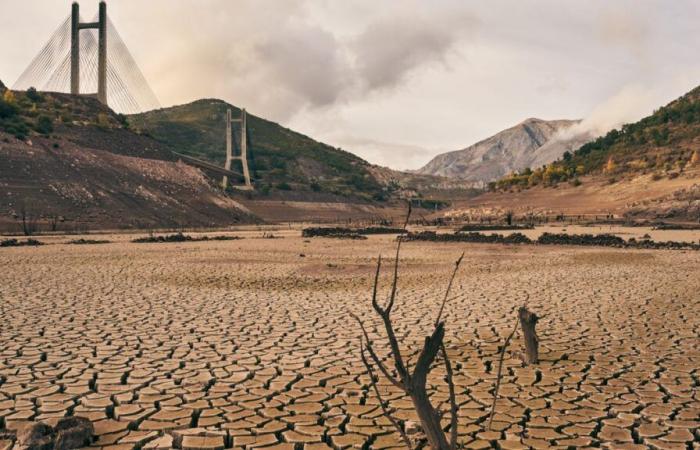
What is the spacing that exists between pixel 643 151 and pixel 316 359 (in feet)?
242

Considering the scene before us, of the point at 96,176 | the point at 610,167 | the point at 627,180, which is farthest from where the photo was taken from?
the point at 610,167

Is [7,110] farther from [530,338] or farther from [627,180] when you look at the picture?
[627,180]

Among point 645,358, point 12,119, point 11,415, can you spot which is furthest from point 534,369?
point 12,119

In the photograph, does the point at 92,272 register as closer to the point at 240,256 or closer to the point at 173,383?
the point at 240,256

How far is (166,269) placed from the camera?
1666cm

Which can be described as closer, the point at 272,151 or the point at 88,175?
the point at 88,175

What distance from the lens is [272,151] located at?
13900 centimetres

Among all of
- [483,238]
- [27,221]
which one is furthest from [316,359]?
[27,221]

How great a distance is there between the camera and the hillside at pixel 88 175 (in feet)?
133

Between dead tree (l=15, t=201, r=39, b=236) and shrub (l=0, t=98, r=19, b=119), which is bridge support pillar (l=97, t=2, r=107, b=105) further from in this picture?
dead tree (l=15, t=201, r=39, b=236)

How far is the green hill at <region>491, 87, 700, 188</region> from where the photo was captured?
2427 inches

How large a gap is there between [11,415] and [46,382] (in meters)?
0.96

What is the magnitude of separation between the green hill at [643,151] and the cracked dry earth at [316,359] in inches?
2103

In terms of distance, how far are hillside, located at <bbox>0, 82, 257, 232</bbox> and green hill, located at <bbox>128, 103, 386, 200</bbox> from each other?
119ft
